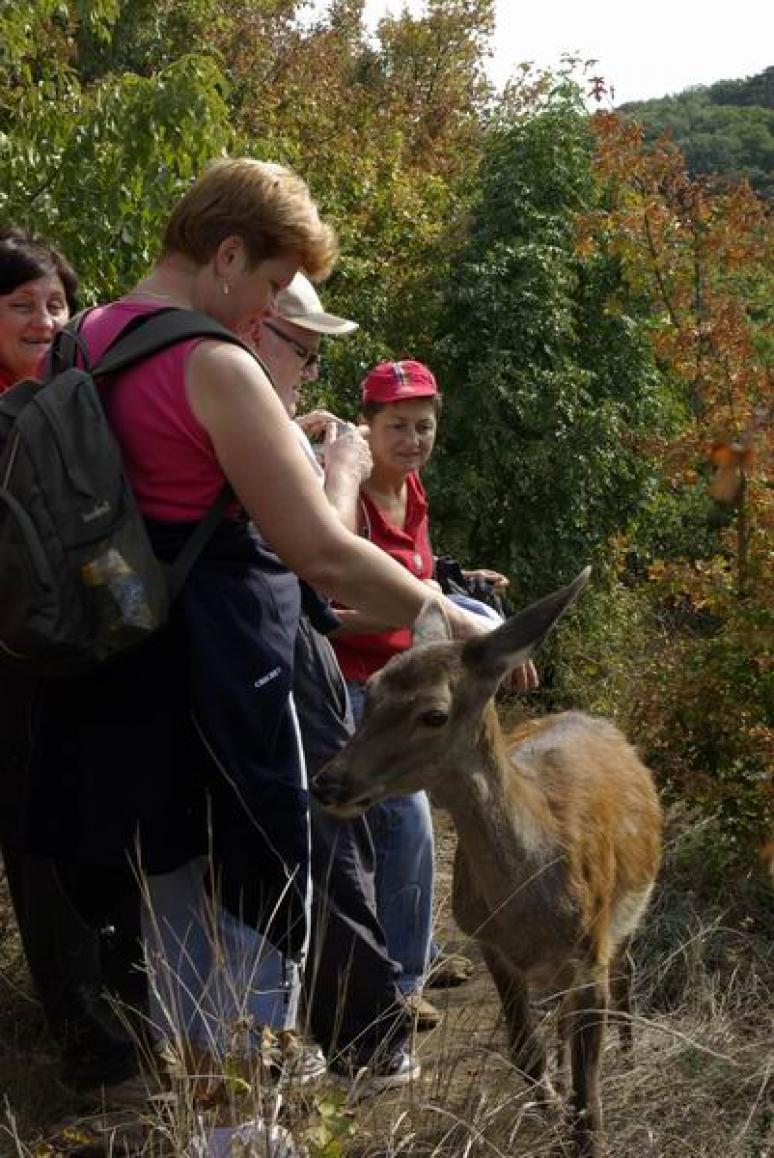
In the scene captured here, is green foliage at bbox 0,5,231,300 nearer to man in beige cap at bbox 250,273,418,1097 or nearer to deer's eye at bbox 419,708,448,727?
man in beige cap at bbox 250,273,418,1097

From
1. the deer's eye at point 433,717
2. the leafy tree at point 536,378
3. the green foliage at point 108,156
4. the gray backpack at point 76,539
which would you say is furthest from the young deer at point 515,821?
the leafy tree at point 536,378

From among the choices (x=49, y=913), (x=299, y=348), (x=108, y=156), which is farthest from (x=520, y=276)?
(x=49, y=913)

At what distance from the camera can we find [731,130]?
111ft

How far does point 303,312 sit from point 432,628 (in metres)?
1.15

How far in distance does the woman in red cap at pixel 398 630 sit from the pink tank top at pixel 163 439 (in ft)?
5.67

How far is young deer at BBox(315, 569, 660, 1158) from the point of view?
486 cm

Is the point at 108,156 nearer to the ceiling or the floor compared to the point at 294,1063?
nearer to the ceiling

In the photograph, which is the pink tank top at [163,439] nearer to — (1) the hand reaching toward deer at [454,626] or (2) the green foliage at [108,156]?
(1) the hand reaching toward deer at [454,626]

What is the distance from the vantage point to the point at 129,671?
13.2ft

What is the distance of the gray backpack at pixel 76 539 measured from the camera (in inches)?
150

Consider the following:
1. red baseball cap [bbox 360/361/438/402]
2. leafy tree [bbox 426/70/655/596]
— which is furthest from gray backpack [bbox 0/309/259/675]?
leafy tree [bbox 426/70/655/596]

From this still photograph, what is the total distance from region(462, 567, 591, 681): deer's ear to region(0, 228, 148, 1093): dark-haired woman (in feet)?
3.94

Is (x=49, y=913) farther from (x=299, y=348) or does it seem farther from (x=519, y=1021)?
(x=299, y=348)

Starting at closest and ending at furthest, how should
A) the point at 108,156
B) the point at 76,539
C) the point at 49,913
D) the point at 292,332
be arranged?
the point at 76,539, the point at 49,913, the point at 292,332, the point at 108,156
